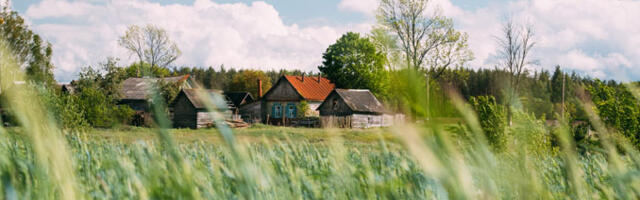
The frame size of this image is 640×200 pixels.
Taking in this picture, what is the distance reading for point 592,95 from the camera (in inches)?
421

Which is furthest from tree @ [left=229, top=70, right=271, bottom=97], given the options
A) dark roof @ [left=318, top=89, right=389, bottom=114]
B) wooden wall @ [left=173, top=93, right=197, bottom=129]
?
wooden wall @ [left=173, top=93, right=197, bottom=129]

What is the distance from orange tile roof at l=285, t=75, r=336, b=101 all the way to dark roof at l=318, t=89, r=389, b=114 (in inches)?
260

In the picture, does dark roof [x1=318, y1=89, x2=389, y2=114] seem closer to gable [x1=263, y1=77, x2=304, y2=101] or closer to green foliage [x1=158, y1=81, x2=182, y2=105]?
gable [x1=263, y1=77, x2=304, y2=101]

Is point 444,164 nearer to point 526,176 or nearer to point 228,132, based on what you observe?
point 526,176

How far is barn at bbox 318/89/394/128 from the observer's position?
4059 centimetres

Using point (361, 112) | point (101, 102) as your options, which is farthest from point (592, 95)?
point (361, 112)

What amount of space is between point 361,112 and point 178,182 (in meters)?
40.4

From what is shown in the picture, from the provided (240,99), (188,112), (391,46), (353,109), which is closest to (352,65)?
(353,109)

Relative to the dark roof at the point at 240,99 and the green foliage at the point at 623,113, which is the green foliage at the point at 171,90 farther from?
the green foliage at the point at 623,113

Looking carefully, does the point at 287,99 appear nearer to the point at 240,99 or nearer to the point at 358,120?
the point at 240,99

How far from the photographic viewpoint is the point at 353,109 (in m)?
40.7

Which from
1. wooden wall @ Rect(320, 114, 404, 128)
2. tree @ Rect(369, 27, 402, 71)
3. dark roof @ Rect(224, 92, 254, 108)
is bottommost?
wooden wall @ Rect(320, 114, 404, 128)

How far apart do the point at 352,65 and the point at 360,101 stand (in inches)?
322

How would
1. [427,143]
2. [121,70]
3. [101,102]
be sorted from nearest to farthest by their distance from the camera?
[427,143]
[101,102]
[121,70]
